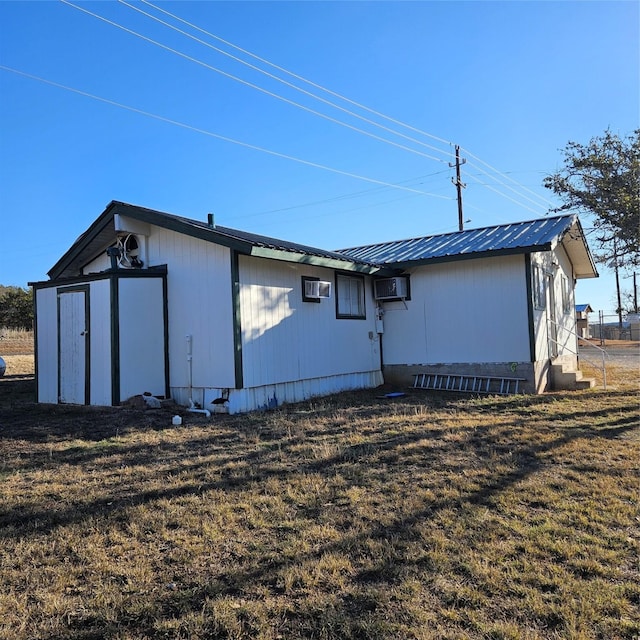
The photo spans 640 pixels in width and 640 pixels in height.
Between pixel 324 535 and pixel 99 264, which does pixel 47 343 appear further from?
pixel 324 535

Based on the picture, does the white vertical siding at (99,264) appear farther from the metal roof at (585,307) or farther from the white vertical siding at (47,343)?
the metal roof at (585,307)

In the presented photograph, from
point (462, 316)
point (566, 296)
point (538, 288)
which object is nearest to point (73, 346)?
point (462, 316)

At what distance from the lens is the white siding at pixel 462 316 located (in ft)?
32.7

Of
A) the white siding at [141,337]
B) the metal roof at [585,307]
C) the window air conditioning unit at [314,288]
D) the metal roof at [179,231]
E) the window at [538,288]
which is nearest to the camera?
the metal roof at [179,231]

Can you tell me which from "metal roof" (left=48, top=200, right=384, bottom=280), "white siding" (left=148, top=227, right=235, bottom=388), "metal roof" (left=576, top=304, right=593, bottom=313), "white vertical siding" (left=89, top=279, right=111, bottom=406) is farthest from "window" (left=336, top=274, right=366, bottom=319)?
"metal roof" (left=576, top=304, right=593, bottom=313)

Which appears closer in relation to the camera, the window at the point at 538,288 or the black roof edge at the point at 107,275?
the black roof edge at the point at 107,275

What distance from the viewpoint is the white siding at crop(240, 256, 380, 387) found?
8297 mm

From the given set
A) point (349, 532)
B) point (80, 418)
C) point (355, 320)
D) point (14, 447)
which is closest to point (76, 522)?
point (349, 532)

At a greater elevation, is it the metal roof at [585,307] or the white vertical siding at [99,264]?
the metal roof at [585,307]

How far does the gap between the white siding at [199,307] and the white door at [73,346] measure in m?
1.31

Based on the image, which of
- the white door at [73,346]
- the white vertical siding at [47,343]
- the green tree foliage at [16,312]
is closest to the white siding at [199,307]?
the white door at [73,346]

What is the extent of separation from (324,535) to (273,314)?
18.7 ft

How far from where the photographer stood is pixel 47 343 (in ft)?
29.6

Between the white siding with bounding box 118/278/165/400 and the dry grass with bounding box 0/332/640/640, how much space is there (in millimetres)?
1985
